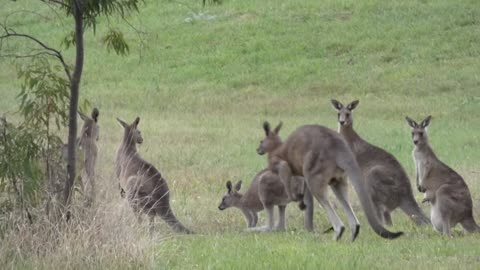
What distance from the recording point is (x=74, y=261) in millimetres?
10109

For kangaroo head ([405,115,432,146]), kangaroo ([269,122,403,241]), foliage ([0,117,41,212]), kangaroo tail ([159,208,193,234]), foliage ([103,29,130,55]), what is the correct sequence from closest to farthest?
foliage ([0,117,41,212]) → foliage ([103,29,130,55]) → kangaroo ([269,122,403,241]) → kangaroo tail ([159,208,193,234]) → kangaroo head ([405,115,432,146])

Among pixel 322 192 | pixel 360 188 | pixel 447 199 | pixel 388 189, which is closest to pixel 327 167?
pixel 322 192

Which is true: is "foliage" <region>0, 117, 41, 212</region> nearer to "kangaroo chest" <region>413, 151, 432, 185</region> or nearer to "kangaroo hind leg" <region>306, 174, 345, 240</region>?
"kangaroo hind leg" <region>306, 174, 345, 240</region>

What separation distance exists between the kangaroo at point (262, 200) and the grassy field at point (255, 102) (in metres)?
0.23

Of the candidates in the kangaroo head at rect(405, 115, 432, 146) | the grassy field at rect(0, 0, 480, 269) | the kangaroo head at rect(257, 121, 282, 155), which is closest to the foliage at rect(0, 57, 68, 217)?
the grassy field at rect(0, 0, 480, 269)

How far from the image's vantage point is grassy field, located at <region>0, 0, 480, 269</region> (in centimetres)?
1056

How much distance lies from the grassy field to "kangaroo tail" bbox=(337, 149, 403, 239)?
22 cm

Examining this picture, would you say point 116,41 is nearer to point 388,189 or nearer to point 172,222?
point 172,222

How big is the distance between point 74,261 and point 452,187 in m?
4.62

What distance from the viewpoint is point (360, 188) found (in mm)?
11844

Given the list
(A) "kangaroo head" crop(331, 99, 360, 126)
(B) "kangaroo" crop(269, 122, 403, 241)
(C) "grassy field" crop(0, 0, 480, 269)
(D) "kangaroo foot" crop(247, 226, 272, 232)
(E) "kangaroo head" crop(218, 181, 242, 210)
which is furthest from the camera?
(A) "kangaroo head" crop(331, 99, 360, 126)

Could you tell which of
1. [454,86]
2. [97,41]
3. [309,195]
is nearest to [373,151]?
[309,195]

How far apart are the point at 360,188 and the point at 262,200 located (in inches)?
102

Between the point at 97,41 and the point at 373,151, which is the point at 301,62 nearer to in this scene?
the point at 97,41
